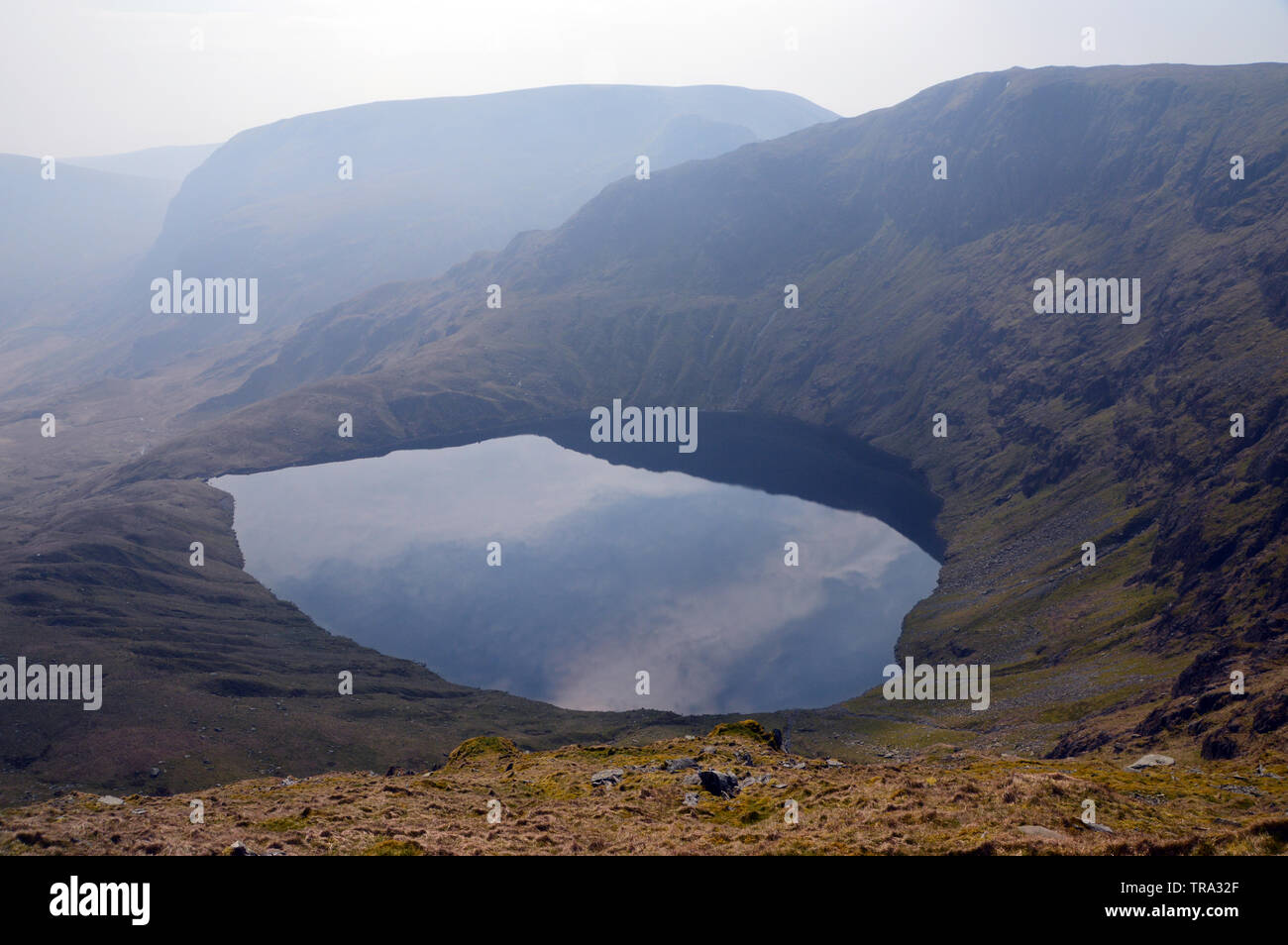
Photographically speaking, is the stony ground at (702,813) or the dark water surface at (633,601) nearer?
the stony ground at (702,813)

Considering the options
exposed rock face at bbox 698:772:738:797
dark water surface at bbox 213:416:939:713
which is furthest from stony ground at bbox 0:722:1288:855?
dark water surface at bbox 213:416:939:713

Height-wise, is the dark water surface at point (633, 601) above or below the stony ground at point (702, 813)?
above

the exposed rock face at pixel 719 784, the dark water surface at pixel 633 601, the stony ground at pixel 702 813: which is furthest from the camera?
the dark water surface at pixel 633 601

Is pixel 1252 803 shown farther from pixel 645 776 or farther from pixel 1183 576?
pixel 1183 576

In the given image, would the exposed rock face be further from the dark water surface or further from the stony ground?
the dark water surface

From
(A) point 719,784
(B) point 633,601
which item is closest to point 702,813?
(A) point 719,784

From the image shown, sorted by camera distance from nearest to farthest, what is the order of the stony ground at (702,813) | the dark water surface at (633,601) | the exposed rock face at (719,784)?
the stony ground at (702,813)
the exposed rock face at (719,784)
the dark water surface at (633,601)

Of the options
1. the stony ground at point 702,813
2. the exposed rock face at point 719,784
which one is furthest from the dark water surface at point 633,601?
the exposed rock face at point 719,784

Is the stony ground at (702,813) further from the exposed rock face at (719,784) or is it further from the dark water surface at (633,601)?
the dark water surface at (633,601)
